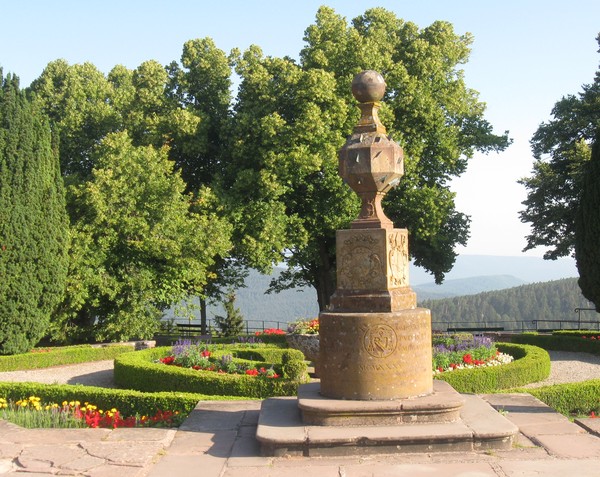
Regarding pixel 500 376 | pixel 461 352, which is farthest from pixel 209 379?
pixel 461 352

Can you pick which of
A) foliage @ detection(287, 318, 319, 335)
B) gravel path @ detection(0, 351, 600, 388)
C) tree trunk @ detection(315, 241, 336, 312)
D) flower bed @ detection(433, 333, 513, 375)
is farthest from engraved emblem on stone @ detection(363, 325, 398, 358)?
tree trunk @ detection(315, 241, 336, 312)

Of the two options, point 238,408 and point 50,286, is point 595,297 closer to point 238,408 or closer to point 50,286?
point 238,408

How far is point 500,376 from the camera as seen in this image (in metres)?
13.4

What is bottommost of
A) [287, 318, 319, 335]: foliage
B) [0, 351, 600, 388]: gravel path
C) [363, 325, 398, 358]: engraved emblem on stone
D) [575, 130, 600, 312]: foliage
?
[0, 351, 600, 388]: gravel path

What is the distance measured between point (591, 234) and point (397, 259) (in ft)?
46.1

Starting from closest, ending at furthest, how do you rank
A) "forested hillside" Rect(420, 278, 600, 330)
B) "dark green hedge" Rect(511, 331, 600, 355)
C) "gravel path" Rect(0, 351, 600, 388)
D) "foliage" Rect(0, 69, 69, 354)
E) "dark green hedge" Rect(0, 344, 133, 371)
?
"gravel path" Rect(0, 351, 600, 388) → "dark green hedge" Rect(0, 344, 133, 371) → "foliage" Rect(0, 69, 69, 354) → "dark green hedge" Rect(511, 331, 600, 355) → "forested hillside" Rect(420, 278, 600, 330)

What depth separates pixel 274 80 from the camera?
25.6 m

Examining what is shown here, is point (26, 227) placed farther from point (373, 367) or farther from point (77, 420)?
point (373, 367)

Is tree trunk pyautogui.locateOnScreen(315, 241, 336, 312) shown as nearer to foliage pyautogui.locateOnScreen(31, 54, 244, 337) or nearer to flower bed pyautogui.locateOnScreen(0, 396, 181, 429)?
foliage pyautogui.locateOnScreen(31, 54, 244, 337)

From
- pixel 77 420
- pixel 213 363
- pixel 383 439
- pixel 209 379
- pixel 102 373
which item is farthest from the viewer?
pixel 102 373

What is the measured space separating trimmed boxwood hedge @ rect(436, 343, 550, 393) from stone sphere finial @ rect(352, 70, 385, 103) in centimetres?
614

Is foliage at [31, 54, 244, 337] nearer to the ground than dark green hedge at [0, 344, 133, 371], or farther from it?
farther from it

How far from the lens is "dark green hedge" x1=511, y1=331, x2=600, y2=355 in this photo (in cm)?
1997

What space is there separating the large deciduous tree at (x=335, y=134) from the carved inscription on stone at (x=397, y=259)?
15.1 meters
